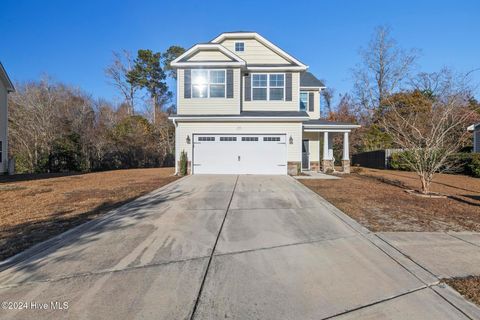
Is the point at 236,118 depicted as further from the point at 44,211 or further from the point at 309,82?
the point at 44,211

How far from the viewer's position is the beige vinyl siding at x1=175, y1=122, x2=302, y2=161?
53.0ft

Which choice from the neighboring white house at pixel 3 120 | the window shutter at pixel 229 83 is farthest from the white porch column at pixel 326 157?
the neighboring white house at pixel 3 120

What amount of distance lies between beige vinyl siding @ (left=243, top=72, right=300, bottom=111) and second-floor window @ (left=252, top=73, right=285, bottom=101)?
33 cm

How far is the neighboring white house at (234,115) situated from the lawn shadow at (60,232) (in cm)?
836

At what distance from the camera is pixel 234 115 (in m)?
16.1

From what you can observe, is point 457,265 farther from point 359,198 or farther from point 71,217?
point 71,217

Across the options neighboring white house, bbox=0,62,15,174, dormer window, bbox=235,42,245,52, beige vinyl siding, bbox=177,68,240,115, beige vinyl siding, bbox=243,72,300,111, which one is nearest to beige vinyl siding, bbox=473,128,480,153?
beige vinyl siding, bbox=243,72,300,111

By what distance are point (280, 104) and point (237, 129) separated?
3326mm

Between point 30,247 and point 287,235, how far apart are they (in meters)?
4.21

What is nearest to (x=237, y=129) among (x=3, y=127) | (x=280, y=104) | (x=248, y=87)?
(x=248, y=87)

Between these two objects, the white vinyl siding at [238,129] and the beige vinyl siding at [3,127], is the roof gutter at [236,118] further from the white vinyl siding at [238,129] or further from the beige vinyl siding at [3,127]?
the beige vinyl siding at [3,127]

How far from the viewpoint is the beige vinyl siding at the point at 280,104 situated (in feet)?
57.2

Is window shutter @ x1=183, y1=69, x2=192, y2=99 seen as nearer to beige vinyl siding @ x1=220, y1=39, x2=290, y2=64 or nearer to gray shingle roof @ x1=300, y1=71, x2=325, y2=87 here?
beige vinyl siding @ x1=220, y1=39, x2=290, y2=64

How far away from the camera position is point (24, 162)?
21.2m
